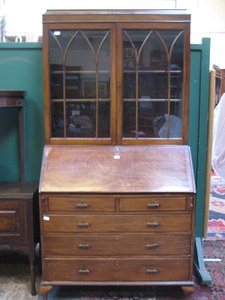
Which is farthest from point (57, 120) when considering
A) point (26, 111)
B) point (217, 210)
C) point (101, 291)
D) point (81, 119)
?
point (217, 210)

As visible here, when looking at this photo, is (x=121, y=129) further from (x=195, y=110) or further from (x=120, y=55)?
(x=195, y=110)

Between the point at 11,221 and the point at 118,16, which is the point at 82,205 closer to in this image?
the point at 11,221

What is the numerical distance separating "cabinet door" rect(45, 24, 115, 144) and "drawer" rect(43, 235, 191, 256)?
600mm

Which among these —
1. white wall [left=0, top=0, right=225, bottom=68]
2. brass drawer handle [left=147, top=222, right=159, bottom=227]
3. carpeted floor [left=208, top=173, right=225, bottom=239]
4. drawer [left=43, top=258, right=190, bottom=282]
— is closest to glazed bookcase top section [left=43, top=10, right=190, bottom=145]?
brass drawer handle [left=147, top=222, right=159, bottom=227]

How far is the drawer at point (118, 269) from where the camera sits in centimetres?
185

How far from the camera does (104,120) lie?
1.97 m

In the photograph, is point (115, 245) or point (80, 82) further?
point (80, 82)

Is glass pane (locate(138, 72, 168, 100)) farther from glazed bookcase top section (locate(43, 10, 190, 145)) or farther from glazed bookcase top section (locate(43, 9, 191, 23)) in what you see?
glazed bookcase top section (locate(43, 9, 191, 23))

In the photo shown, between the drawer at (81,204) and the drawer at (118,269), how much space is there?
31 cm

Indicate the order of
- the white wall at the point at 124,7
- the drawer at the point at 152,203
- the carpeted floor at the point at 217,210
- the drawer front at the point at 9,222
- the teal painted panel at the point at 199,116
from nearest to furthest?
the drawer at the point at 152,203 → the drawer front at the point at 9,222 → the teal painted panel at the point at 199,116 → the carpeted floor at the point at 217,210 → the white wall at the point at 124,7

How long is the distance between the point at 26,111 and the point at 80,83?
1.71 feet

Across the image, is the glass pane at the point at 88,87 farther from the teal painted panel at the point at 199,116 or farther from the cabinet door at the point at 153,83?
the teal painted panel at the point at 199,116

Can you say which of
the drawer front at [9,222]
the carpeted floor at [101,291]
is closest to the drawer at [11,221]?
the drawer front at [9,222]

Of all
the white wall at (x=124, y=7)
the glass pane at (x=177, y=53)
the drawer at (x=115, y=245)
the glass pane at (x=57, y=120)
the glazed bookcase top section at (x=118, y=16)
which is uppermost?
the white wall at (x=124, y=7)
